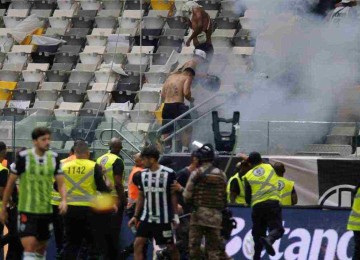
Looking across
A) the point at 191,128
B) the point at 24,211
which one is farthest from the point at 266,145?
the point at 24,211

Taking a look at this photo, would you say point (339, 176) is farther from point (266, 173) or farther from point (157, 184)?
point (157, 184)

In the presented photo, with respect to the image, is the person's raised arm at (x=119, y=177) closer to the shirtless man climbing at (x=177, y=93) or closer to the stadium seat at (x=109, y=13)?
the shirtless man climbing at (x=177, y=93)

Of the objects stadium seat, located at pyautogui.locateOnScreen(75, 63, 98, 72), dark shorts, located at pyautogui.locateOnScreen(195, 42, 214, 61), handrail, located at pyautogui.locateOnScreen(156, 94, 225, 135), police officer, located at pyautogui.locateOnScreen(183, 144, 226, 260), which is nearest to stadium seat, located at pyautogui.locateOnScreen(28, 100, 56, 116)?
stadium seat, located at pyautogui.locateOnScreen(75, 63, 98, 72)

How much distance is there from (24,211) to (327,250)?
17.6 ft

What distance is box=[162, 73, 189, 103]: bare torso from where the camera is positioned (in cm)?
2392

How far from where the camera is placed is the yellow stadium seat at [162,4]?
93.7 feet

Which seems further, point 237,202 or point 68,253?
point 237,202

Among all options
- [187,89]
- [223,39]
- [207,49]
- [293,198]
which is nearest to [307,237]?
[293,198]

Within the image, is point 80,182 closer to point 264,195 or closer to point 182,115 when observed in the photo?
point 264,195

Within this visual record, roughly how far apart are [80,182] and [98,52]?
9.95 m

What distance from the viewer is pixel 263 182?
65.3 ft

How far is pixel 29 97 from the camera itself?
1112 inches

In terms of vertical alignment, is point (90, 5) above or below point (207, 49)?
above

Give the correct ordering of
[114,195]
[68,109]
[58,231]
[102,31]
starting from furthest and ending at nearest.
A: [102,31] → [68,109] → [58,231] → [114,195]
